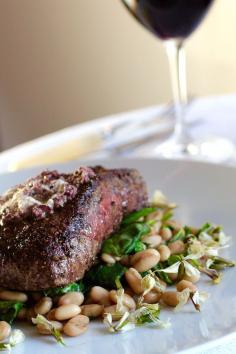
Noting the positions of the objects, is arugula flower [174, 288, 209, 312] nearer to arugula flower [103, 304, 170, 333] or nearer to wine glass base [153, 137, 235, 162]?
arugula flower [103, 304, 170, 333]

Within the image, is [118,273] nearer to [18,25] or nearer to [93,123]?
[93,123]

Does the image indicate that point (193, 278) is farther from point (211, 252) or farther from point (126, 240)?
point (126, 240)

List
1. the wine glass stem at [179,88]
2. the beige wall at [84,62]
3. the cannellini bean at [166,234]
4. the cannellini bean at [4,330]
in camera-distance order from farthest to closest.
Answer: the beige wall at [84,62] < the wine glass stem at [179,88] < the cannellini bean at [166,234] < the cannellini bean at [4,330]

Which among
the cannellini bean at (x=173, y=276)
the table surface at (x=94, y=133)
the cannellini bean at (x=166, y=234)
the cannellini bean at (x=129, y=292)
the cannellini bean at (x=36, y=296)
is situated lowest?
the cannellini bean at (x=129, y=292)

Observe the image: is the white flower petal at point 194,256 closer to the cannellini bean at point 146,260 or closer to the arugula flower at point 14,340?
the cannellini bean at point 146,260

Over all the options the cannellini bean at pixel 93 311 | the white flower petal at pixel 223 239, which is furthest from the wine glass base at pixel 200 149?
the cannellini bean at pixel 93 311

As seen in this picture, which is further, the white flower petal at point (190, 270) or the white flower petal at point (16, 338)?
the white flower petal at point (190, 270)

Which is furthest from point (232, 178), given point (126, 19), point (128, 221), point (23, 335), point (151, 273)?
point (126, 19)

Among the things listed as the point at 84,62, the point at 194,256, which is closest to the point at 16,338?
the point at 194,256
